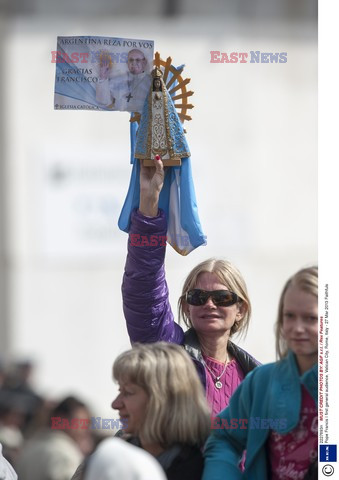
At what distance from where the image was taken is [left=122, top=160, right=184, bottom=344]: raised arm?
2.95 metres

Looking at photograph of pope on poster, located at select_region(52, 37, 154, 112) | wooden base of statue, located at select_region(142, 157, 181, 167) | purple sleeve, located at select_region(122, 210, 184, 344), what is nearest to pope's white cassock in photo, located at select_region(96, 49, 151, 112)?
photograph of pope on poster, located at select_region(52, 37, 154, 112)

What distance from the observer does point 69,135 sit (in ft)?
34.1

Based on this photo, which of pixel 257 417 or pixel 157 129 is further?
pixel 157 129

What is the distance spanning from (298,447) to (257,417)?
11 centimetres

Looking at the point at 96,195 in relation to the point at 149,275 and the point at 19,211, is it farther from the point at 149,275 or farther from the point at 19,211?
the point at 149,275

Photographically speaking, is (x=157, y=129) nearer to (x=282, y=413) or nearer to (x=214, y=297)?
(x=214, y=297)

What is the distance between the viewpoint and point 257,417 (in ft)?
9.04

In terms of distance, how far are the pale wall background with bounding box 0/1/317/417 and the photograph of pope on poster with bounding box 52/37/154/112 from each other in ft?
17.8

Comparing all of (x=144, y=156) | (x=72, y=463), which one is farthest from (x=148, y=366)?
(x=72, y=463)

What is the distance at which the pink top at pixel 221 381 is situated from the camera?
294 cm

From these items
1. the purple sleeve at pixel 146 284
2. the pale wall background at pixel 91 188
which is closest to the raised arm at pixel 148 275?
the purple sleeve at pixel 146 284

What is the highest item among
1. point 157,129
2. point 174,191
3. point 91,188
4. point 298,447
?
point 91,188

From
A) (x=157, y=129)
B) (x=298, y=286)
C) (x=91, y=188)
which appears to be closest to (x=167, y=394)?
(x=298, y=286)

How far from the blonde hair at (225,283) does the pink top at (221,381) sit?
10cm
